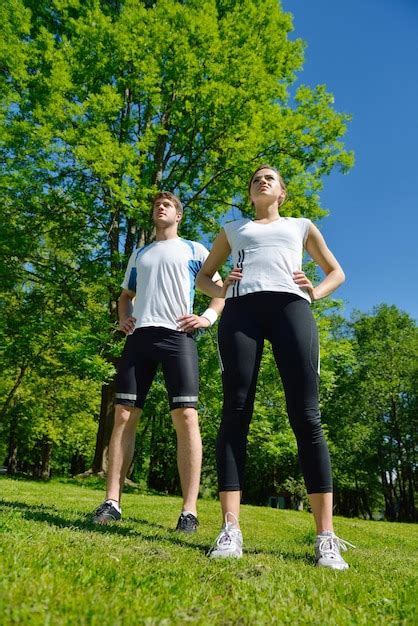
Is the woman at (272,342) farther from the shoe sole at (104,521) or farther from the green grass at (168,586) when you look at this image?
the shoe sole at (104,521)

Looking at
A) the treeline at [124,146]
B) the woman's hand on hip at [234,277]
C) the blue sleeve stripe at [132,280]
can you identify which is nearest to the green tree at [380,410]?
the treeline at [124,146]

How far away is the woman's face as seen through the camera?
405 centimetres

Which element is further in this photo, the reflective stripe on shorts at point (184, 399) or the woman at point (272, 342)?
the reflective stripe on shorts at point (184, 399)

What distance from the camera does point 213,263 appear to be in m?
4.37

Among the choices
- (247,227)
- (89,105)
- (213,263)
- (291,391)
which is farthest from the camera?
(89,105)

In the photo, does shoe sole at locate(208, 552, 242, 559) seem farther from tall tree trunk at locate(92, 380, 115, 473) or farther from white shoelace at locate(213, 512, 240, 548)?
tall tree trunk at locate(92, 380, 115, 473)

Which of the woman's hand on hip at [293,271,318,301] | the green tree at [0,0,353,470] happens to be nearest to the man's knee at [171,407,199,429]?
the woman's hand on hip at [293,271,318,301]

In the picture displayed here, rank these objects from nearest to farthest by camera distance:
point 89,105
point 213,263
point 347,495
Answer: point 213,263 < point 89,105 < point 347,495

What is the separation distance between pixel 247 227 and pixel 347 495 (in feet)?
160

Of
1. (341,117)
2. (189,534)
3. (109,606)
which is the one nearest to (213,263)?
(189,534)

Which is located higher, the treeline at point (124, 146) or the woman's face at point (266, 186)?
Result: the treeline at point (124, 146)

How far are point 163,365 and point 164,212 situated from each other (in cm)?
164

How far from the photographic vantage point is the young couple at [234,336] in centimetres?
342

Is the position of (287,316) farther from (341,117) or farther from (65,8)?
(65,8)
